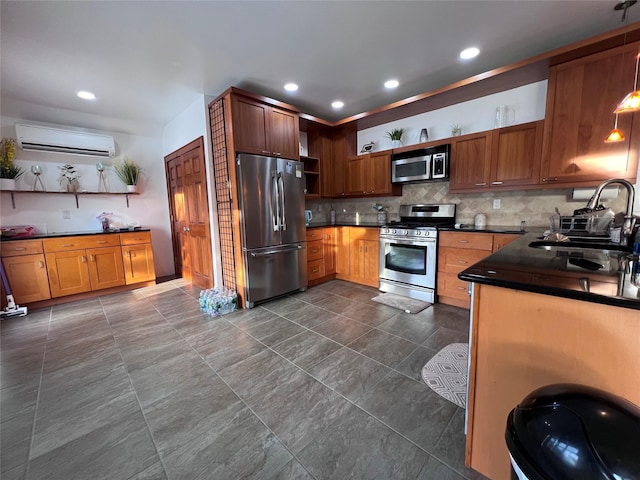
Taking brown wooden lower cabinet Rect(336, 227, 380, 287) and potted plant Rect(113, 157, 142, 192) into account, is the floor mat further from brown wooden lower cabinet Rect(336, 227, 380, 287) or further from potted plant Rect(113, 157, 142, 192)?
potted plant Rect(113, 157, 142, 192)

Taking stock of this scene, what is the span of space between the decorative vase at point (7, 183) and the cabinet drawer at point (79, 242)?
83cm

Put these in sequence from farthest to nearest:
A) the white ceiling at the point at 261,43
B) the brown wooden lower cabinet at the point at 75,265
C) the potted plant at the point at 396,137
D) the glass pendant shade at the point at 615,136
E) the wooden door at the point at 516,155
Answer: the potted plant at the point at 396,137, the brown wooden lower cabinet at the point at 75,265, the wooden door at the point at 516,155, the glass pendant shade at the point at 615,136, the white ceiling at the point at 261,43

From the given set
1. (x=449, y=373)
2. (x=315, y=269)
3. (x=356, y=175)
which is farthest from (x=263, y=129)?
(x=449, y=373)

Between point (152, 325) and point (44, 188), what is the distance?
283 cm

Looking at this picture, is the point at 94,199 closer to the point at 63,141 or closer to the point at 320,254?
the point at 63,141

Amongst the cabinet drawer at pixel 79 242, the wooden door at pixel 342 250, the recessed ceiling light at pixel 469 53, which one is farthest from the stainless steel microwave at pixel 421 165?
the cabinet drawer at pixel 79 242

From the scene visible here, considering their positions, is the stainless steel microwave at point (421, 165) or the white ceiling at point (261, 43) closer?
→ the white ceiling at point (261, 43)

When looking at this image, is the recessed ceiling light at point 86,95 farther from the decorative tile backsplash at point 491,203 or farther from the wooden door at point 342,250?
the wooden door at point 342,250

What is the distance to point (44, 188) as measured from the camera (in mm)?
3656

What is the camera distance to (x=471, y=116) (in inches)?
129

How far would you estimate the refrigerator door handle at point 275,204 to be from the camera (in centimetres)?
323

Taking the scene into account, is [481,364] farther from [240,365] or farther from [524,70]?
[524,70]


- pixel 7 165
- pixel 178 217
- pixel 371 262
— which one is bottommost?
pixel 371 262

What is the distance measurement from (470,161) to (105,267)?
5151 millimetres
